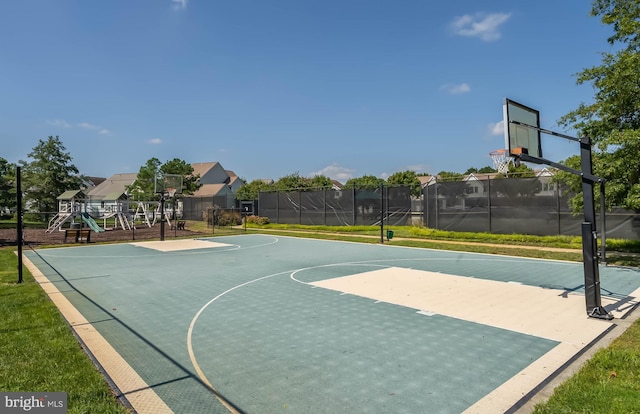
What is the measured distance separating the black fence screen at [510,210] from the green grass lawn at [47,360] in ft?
56.9

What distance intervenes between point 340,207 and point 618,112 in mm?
19078

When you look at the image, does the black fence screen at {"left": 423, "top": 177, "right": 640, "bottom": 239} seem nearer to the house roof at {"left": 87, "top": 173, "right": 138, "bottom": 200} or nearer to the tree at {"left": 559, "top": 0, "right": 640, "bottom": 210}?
the tree at {"left": 559, "top": 0, "right": 640, "bottom": 210}

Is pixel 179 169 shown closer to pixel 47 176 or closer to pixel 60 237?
→ pixel 47 176

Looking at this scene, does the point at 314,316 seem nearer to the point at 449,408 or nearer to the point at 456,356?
the point at 456,356

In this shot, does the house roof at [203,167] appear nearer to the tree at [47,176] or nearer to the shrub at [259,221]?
the tree at [47,176]

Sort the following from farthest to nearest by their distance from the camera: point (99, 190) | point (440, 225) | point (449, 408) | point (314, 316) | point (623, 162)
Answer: point (99, 190)
point (440, 225)
point (623, 162)
point (314, 316)
point (449, 408)

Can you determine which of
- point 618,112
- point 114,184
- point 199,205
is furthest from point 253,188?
point 618,112

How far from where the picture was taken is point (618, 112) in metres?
10.8

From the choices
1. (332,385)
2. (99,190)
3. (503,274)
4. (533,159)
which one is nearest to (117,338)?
(332,385)

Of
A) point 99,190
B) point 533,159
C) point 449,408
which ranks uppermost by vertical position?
point 99,190

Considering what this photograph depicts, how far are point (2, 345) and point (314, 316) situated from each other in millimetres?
4305

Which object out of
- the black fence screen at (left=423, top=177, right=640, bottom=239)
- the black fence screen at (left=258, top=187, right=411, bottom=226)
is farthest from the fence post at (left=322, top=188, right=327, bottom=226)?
the black fence screen at (left=423, top=177, right=640, bottom=239)

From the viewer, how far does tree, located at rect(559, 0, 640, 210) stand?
396 inches

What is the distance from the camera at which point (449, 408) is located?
3564 mm
